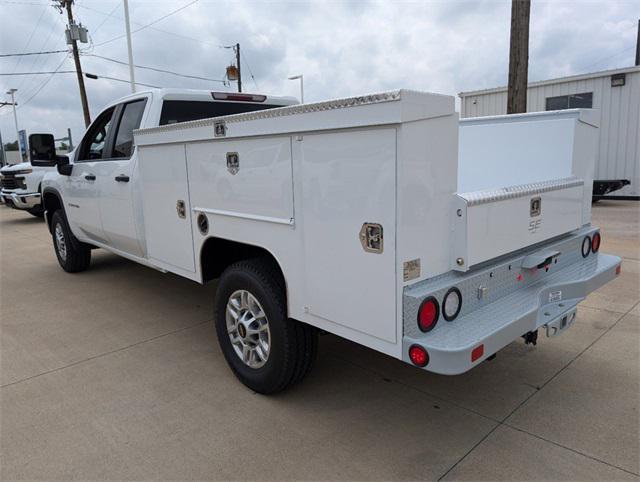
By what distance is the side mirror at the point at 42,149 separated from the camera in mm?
5645

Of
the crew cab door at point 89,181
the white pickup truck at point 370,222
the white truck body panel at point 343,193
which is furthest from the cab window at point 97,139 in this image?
the white truck body panel at point 343,193

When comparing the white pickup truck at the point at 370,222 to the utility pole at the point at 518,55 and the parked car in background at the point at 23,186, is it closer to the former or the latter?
the utility pole at the point at 518,55

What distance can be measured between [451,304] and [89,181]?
4.35 metres

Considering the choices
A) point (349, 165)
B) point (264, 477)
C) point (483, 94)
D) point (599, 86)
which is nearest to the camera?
point (349, 165)

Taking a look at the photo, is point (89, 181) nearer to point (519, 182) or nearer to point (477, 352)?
point (519, 182)

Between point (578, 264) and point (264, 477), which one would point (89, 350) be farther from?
point (578, 264)

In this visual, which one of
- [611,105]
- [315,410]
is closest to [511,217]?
[315,410]

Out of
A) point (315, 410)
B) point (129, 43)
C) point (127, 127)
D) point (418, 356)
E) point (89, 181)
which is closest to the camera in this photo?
point (418, 356)

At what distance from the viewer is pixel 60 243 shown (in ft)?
22.8

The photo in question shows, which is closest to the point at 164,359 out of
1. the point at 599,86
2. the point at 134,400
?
the point at 134,400

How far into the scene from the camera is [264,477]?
2.54m

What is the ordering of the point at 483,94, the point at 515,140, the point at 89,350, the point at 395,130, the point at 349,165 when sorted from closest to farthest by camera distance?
1. the point at 395,130
2. the point at 349,165
3. the point at 515,140
4. the point at 89,350
5. the point at 483,94

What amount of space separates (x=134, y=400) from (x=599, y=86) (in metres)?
14.0

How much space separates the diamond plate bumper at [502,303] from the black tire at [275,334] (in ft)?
2.99
